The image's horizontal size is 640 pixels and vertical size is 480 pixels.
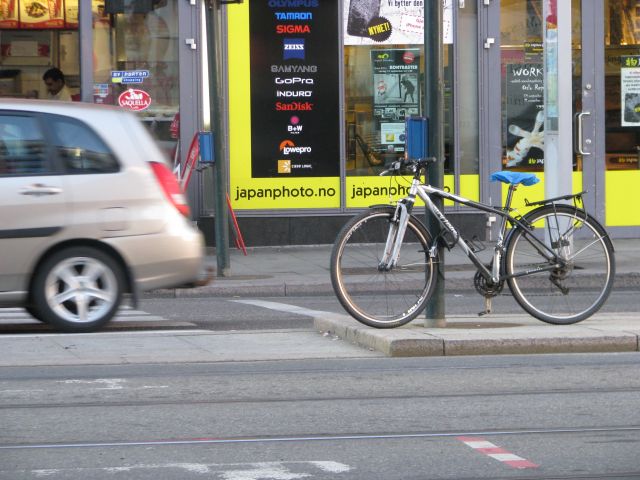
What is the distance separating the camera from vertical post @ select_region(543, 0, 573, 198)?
46.0 ft

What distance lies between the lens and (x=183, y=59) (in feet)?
55.7

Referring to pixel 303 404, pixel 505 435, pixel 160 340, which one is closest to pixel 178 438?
pixel 303 404

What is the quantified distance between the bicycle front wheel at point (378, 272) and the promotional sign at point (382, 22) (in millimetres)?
8758

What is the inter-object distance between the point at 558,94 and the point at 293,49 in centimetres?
425

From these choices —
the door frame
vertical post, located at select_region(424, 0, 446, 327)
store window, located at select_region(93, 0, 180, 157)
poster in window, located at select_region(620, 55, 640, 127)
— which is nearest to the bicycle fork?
vertical post, located at select_region(424, 0, 446, 327)

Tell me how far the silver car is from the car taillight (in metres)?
0.01

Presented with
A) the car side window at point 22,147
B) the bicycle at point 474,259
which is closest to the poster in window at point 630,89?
the bicycle at point 474,259

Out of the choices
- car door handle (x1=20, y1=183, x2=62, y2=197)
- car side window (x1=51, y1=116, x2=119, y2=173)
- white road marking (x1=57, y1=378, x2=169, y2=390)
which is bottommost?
white road marking (x1=57, y1=378, x2=169, y2=390)

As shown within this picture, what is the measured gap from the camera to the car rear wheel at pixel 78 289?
8992 millimetres

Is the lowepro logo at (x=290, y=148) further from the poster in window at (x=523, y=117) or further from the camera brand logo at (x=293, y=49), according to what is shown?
the poster in window at (x=523, y=117)

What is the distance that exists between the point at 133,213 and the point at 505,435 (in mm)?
4053

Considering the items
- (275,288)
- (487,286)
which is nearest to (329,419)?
(487,286)

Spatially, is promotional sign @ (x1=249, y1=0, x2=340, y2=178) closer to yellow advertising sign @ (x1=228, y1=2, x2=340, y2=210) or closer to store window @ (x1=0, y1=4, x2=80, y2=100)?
yellow advertising sign @ (x1=228, y1=2, x2=340, y2=210)

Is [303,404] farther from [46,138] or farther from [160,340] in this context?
[46,138]
